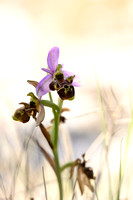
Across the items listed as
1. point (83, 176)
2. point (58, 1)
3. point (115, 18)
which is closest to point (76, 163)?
point (83, 176)

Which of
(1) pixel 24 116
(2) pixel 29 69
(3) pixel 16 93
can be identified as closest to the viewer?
(1) pixel 24 116

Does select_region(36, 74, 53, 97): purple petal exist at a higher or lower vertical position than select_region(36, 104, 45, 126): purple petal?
higher

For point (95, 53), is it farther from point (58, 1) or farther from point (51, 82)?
point (51, 82)

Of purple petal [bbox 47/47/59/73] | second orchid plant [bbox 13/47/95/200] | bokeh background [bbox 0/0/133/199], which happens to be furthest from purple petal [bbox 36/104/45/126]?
bokeh background [bbox 0/0/133/199]

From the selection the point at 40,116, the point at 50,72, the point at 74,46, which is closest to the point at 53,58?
the point at 50,72

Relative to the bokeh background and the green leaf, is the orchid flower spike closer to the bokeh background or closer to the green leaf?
the green leaf

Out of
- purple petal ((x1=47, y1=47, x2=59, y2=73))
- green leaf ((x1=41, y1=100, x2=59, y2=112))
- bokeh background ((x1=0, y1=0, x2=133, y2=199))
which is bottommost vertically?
green leaf ((x1=41, y1=100, x2=59, y2=112))
